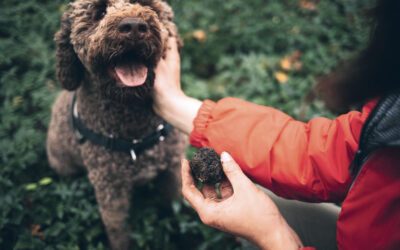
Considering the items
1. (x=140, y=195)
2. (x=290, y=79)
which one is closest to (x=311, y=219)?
(x=140, y=195)

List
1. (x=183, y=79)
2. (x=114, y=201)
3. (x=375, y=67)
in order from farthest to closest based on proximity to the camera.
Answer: (x=183, y=79), (x=114, y=201), (x=375, y=67)

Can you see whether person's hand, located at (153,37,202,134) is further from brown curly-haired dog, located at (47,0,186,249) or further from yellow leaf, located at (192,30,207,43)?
yellow leaf, located at (192,30,207,43)

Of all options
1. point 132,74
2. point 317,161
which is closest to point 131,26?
point 132,74

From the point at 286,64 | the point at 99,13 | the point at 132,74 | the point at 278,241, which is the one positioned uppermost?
the point at 99,13

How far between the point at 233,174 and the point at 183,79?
2392 mm

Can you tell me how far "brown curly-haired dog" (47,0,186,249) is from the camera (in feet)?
6.40

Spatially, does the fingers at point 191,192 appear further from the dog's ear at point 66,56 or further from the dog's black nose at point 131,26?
the dog's ear at point 66,56

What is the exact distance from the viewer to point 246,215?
162 centimetres

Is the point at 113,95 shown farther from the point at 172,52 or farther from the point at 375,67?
the point at 375,67

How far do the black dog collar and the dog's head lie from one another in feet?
1.01

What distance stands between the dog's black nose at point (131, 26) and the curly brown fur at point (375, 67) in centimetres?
97

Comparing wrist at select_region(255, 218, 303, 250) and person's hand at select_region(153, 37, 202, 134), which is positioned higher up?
person's hand at select_region(153, 37, 202, 134)

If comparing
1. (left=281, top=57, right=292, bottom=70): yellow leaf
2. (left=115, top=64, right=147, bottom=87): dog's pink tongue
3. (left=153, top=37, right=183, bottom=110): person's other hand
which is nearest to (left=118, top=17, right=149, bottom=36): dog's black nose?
(left=115, top=64, right=147, bottom=87): dog's pink tongue

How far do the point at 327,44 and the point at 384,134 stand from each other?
340 cm
